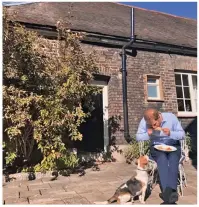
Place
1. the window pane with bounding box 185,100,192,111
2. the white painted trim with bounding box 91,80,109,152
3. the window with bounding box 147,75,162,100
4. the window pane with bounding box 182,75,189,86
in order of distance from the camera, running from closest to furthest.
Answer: the white painted trim with bounding box 91,80,109,152 < the window with bounding box 147,75,162,100 < the window pane with bounding box 185,100,192,111 < the window pane with bounding box 182,75,189,86

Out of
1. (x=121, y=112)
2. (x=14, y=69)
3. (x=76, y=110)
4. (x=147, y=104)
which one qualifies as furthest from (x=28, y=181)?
(x=147, y=104)

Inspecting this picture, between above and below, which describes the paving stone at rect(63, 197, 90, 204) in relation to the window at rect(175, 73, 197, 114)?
below

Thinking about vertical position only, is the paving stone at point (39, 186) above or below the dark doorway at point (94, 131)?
below

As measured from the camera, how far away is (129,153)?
775cm

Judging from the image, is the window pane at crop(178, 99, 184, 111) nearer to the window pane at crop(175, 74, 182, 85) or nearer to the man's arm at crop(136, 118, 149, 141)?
the window pane at crop(175, 74, 182, 85)

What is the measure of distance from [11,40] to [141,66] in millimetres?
4642

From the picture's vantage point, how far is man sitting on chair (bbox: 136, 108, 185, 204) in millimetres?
4051

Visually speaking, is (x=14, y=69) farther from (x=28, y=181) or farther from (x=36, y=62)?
(x=28, y=181)

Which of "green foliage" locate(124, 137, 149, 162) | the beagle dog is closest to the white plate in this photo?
the beagle dog

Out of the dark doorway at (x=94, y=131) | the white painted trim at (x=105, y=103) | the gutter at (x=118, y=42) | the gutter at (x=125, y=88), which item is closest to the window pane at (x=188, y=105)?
the gutter at (x=118, y=42)

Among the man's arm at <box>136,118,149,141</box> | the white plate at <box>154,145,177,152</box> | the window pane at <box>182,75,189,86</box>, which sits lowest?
the white plate at <box>154,145,177,152</box>

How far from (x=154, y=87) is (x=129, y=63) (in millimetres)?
1287

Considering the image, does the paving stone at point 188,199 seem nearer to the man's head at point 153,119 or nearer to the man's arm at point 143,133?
the man's arm at point 143,133

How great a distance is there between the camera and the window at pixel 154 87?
9.08m
